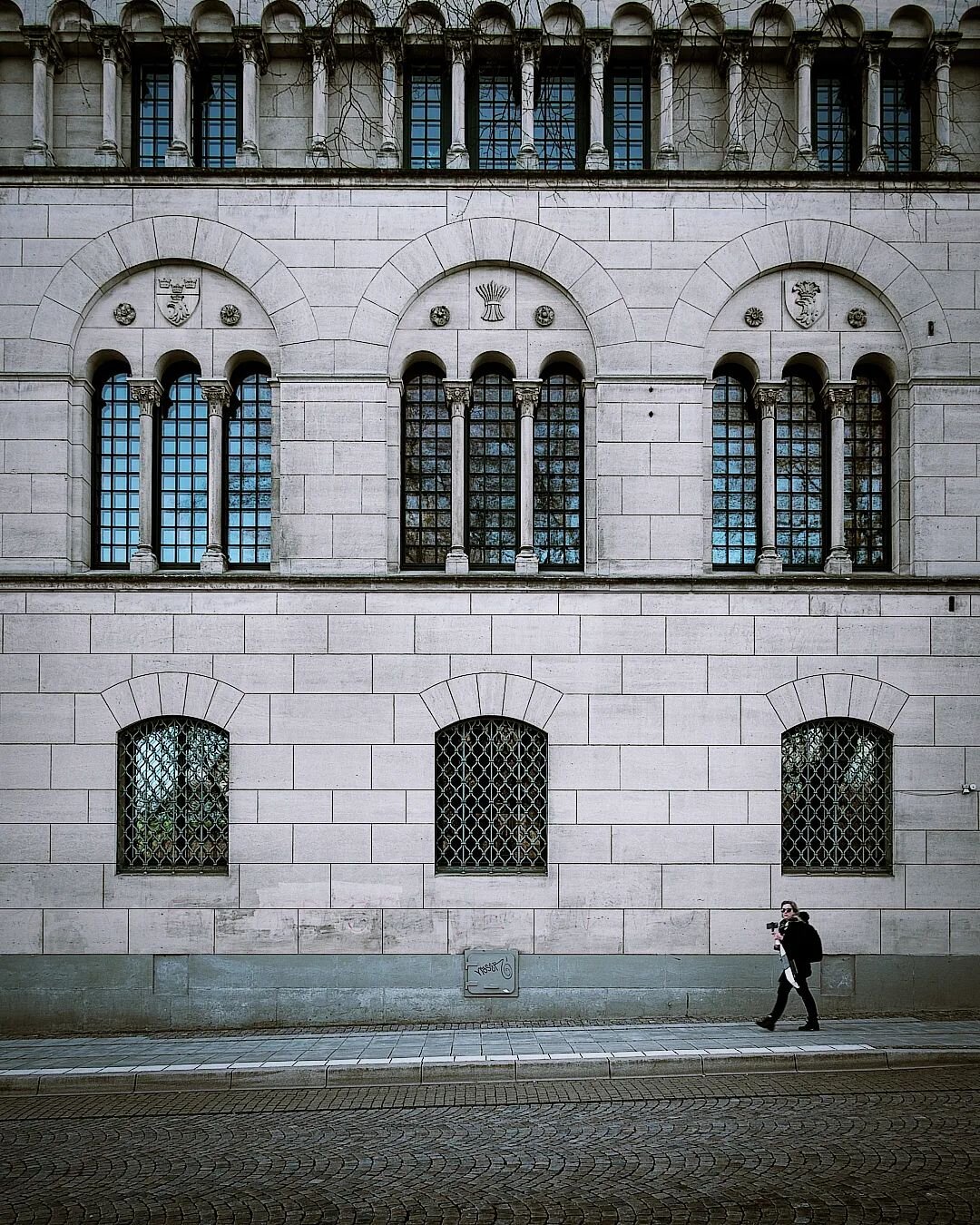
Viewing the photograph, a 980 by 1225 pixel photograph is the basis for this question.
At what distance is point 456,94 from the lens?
599 inches

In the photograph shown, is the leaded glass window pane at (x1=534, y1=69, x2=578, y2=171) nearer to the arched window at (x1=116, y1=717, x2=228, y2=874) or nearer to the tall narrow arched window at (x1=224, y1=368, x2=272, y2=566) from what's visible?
the tall narrow arched window at (x1=224, y1=368, x2=272, y2=566)

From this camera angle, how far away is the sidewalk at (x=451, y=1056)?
1194 centimetres

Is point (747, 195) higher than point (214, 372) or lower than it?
higher

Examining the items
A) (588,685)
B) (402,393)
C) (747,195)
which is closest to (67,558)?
(402,393)

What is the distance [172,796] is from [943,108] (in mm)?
15153

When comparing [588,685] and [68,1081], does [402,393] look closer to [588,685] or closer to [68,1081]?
[588,685]

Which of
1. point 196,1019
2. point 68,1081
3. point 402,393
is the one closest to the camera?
point 68,1081

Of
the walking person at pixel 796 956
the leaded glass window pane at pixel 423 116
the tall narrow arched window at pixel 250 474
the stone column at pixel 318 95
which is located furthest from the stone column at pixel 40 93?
the walking person at pixel 796 956

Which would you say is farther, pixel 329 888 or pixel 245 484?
pixel 245 484

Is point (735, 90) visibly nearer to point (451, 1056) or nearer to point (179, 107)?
point (179, 107)

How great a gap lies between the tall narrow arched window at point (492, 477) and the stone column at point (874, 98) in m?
6.26

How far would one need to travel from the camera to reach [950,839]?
48.6 feet

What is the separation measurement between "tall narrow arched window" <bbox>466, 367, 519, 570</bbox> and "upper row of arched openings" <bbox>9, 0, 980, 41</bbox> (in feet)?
17.7

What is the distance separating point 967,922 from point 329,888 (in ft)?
30.0
